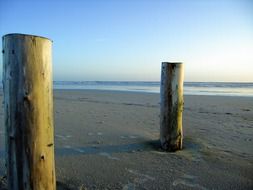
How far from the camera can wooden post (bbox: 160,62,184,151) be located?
359 centimetres

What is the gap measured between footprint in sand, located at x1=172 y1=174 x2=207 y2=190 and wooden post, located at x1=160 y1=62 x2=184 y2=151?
2.98ft

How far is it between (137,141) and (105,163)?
3.85 ft

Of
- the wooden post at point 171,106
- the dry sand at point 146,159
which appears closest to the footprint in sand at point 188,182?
the dry sand at point 146,159

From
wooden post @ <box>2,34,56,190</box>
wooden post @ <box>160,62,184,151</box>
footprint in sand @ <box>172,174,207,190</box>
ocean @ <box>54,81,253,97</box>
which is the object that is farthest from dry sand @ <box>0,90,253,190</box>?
ocean @ <box>54,81,253,97</box>

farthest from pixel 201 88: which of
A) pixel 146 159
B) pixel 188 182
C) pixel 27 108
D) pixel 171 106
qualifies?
pixel 27 108

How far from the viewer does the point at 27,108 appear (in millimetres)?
1828

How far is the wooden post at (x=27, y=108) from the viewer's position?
1.79 metres

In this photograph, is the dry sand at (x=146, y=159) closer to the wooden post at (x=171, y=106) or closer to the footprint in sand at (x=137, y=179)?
the footprint in sand at (x=137, y=179)

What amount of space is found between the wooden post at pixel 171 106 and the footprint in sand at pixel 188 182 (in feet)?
2.98

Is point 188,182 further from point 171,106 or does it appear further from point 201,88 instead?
point 201,88

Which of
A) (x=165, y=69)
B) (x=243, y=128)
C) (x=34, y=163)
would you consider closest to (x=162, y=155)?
(x=165, y=69)

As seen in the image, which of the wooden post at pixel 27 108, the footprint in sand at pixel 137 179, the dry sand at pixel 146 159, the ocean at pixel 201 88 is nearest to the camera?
the wooden post at pixel 27 108

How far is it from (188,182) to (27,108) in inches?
76.9

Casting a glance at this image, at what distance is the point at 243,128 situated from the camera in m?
5.48
